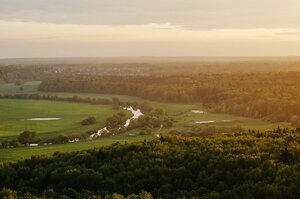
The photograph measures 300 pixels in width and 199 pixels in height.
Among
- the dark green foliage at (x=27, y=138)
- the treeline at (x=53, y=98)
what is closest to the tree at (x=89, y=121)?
the dark green foliage at (x=27, y=138)

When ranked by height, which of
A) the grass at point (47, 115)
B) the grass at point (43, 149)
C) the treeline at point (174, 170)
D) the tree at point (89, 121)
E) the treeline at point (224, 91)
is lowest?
the grass at point (47, 115)

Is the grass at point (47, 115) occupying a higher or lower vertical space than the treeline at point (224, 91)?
lower

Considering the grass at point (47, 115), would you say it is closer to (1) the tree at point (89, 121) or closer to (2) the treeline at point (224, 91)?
(1) the tree at point (89, 121)

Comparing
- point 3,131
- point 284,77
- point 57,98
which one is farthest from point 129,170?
point 284,77

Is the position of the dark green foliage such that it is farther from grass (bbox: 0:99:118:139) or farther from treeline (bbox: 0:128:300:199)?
treeline (bbox: 0:128:300:199)

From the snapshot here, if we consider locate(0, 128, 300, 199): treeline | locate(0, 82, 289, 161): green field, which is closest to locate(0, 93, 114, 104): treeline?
locate(0, 82, 289, 161): green field

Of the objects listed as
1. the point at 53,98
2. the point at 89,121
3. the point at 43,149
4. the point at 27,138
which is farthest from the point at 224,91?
the point at 43,149

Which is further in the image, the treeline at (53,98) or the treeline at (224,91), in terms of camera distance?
the treeline at (53,98)
